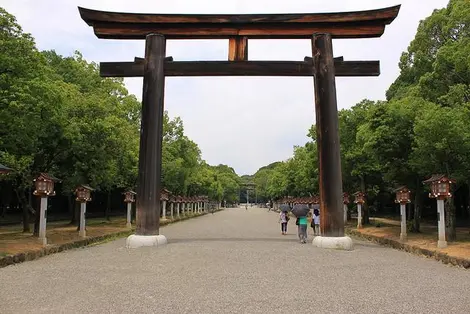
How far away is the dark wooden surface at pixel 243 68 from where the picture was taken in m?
16.4

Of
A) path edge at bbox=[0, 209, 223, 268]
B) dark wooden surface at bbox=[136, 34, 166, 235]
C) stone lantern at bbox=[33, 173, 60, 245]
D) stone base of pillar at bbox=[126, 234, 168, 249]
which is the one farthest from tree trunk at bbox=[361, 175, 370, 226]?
stone lantern at bbox=[33, 173, 60, 245]

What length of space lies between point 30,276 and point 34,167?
11.6 meters

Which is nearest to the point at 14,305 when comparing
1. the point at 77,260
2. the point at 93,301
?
the point at 93,301

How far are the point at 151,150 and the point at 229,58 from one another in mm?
4629

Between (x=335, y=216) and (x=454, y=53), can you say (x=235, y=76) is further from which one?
(x=454, y=53)

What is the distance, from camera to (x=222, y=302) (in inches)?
272

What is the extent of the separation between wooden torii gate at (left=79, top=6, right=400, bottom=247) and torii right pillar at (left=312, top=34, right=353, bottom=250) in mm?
37

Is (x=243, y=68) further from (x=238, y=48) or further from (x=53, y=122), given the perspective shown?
(x=53, y=122)

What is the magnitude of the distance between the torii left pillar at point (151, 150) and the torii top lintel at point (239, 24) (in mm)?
643

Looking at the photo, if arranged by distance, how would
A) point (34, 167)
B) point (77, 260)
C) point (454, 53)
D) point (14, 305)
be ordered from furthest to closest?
point (34, 167)
point (454, 53)
point (77, 260)
point (14, 305)

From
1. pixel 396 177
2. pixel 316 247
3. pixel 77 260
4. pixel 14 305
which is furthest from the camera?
pixel 396 177

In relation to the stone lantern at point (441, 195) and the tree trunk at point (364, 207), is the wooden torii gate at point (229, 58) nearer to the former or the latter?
the stone lantern at point (441, 195)

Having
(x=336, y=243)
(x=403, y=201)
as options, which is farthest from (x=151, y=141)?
(x=403, y=201)

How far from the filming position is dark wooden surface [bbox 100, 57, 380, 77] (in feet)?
53.8
